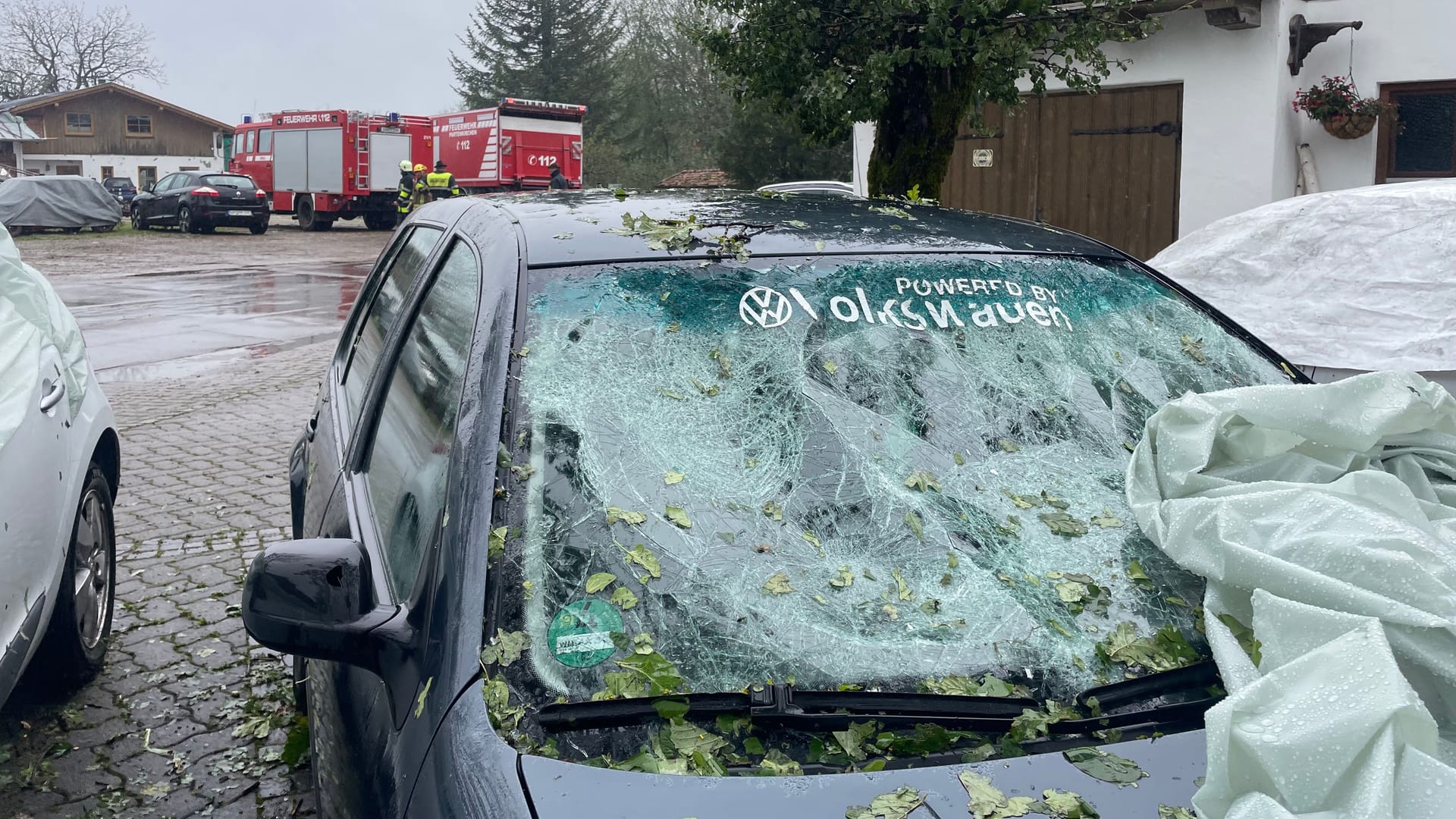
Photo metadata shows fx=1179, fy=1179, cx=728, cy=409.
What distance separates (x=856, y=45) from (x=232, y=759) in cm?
462

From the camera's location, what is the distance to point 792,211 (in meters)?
2.77

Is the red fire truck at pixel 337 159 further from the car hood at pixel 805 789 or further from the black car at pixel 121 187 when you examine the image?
the car hood at pixel 805 789

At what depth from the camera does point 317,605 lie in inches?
70.9

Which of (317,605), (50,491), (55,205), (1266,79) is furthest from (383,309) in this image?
(55,205)

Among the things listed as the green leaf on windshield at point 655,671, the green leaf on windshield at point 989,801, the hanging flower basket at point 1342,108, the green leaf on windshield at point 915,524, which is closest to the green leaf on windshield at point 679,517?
the green leaf on windshield at point 655,671

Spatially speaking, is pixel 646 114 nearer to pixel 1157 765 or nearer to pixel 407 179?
pixel 407 179

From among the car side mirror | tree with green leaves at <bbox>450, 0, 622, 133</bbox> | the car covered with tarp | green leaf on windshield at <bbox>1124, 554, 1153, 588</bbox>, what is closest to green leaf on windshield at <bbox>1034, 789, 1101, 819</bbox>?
green leaf on windshield at <bbox>1124, 554, 1153, 588</bbox>

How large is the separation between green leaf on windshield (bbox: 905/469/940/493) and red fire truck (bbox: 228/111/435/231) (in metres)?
32.2

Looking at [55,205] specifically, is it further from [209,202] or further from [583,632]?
[583,632]

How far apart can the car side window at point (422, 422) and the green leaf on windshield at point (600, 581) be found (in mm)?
269

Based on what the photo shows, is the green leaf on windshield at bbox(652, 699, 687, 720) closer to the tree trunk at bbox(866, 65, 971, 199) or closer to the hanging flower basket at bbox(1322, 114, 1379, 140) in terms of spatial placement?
the tree trunk at bbox(866, 65, 971, 199)

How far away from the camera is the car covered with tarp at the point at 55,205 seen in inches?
1192

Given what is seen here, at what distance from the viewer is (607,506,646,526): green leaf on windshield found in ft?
6.04

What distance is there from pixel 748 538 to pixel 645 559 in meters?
0.17
